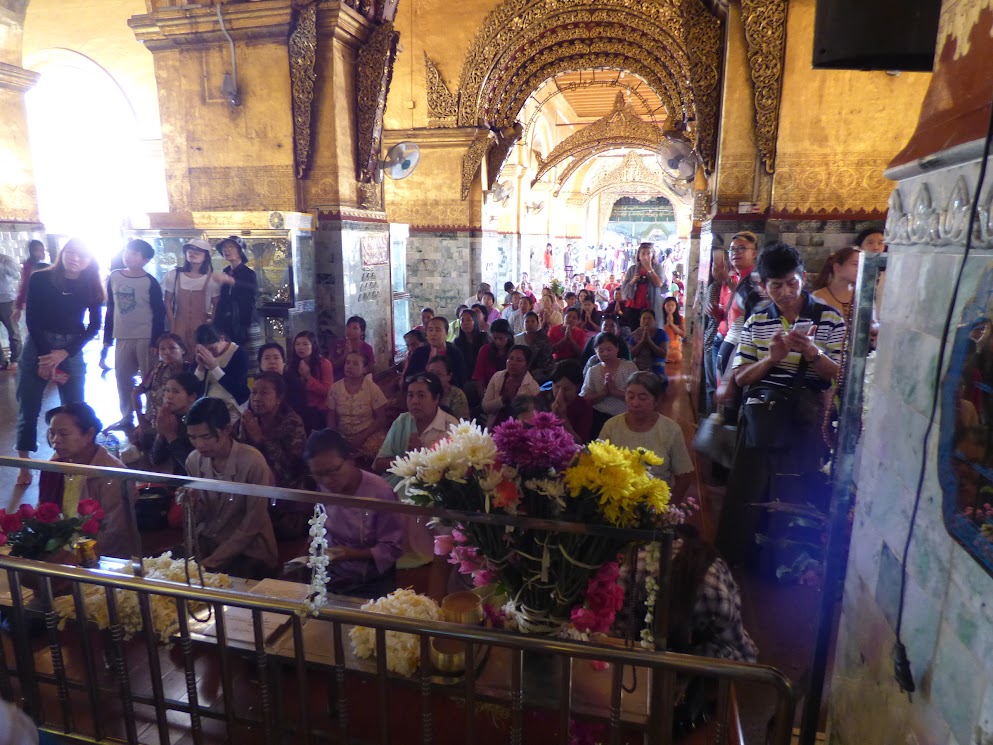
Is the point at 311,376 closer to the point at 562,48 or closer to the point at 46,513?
the point at 46,513

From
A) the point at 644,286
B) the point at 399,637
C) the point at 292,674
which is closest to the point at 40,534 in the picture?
the point at 292,674

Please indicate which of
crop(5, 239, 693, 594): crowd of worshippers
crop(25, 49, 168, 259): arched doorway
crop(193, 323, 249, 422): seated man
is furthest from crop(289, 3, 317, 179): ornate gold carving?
crop(25, 49, 168, 259): arched doorway

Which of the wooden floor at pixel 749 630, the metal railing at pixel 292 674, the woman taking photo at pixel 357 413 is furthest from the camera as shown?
the woman taking photo at pixel 357 413

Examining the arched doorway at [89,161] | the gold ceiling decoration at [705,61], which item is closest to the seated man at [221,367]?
the gold ceiling decoration at [705,61]

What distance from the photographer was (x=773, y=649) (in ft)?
9.12

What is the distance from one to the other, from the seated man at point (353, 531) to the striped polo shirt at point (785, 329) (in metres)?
1.92

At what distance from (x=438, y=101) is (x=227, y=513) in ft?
28.4

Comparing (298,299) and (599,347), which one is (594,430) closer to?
(599,347)

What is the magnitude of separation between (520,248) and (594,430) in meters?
12.3

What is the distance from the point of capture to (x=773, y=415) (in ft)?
9.70

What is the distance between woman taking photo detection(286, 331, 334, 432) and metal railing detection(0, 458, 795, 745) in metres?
2.37

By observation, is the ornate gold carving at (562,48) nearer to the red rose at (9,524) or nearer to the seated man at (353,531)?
the seated man at (353,531)

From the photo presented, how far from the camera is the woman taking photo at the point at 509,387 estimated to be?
4.50 m

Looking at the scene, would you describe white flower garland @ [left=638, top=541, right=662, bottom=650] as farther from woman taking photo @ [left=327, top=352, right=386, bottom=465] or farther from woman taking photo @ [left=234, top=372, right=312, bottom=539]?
woman taking photo @ [left=327, top=352, right=386, bottom=465]
